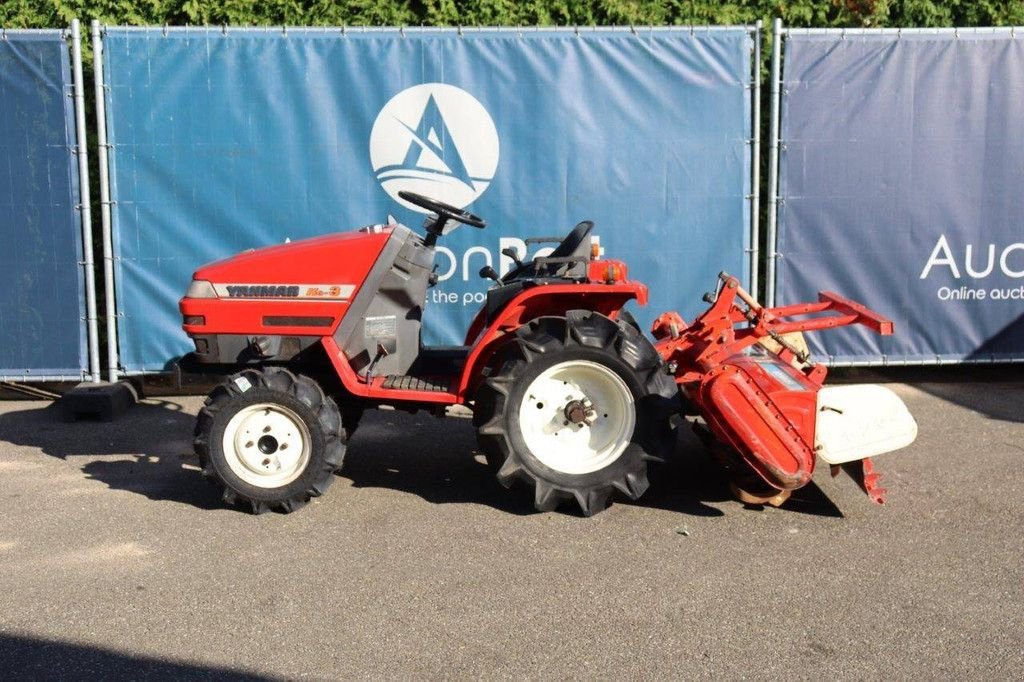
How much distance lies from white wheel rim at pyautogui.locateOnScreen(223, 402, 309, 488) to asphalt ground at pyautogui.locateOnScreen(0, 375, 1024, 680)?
0.69 feet

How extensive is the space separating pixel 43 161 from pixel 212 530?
3581 millimetres

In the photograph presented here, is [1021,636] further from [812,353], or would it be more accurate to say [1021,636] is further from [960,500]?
[812,353]

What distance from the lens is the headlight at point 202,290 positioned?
538cm

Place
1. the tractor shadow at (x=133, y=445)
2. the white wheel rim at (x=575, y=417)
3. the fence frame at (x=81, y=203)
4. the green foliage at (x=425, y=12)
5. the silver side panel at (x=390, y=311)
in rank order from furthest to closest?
the green foliage at (x=425, y=12), the fence frame at (x=81, y=203), the tractor shadow at (x=133, y=445), the silver side panel at (x=390, y=311), the white wheel rim at (x=575, y=417)

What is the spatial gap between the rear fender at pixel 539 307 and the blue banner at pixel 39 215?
3.47 m

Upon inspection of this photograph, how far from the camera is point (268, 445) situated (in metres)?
5.15

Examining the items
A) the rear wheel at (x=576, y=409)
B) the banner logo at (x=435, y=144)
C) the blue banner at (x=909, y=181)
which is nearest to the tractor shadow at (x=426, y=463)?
the rear wheel at (x=576, y=409)

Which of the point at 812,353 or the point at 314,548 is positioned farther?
the point at 812,353

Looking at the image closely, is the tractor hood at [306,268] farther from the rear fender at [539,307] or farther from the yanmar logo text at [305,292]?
the rear fender at [539,307]

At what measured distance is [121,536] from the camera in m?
4.89

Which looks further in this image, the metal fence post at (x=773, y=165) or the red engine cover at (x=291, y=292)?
the metal fence post at (x=773, y=165)

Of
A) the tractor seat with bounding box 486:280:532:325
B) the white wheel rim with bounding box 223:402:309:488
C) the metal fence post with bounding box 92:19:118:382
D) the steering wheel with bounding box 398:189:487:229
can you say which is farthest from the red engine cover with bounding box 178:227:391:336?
the metal fence post with bounding box 92:19:118:382

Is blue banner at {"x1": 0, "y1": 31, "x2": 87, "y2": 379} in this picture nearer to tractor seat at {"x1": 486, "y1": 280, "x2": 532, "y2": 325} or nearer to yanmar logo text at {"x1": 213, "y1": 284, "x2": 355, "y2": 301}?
yanmar logo text at {"x1": 213, "y1": 284, "x2": 355, "y2": 301}

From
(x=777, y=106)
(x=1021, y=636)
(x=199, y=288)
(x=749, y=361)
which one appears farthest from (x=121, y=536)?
(x=777, y=106)
